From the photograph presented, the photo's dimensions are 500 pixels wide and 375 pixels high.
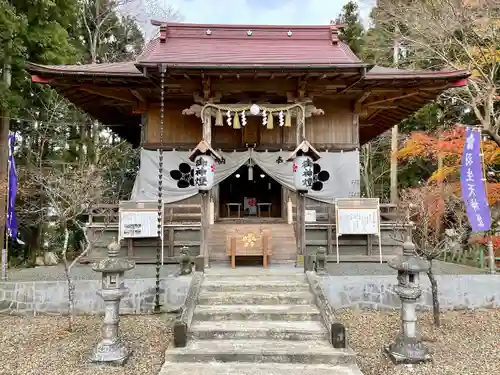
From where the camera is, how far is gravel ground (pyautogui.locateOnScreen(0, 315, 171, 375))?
4582mm

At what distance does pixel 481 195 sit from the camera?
7445 mm

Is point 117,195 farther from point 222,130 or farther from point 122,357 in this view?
point 122,357

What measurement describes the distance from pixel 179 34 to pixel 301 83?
4.25 metres

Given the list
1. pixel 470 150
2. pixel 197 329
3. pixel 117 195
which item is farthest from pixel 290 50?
pixel 117 195

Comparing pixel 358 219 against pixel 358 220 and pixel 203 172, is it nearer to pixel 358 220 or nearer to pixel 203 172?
pixel 358 220

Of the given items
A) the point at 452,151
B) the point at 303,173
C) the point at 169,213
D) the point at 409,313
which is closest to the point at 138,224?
the point at 169,213

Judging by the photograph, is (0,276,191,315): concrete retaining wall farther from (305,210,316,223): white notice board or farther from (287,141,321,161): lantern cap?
(305,210,316,223): white notice board

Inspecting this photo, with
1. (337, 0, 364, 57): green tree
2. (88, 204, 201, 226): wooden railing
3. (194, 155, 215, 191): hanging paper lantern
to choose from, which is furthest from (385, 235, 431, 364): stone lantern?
(337, 0, 364, 57): green tree

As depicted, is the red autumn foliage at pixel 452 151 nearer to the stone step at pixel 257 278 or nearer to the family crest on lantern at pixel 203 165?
the stone step at pixel 257 278

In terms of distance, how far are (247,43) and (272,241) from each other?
5.68m

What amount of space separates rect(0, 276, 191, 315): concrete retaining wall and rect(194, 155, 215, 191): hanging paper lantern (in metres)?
1.96

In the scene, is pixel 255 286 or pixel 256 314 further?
pixel 255 286

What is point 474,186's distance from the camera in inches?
298

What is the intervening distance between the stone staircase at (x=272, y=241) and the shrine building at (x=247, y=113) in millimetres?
26
